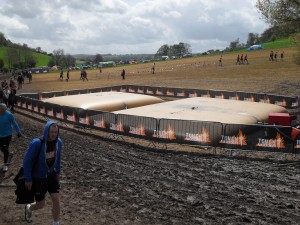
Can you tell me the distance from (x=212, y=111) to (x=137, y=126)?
4.44 metres

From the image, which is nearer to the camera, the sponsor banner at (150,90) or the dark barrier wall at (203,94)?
the dark barrier wall at (203,94)

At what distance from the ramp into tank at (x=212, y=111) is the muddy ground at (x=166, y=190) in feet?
12.0

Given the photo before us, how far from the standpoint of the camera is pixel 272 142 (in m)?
12.6

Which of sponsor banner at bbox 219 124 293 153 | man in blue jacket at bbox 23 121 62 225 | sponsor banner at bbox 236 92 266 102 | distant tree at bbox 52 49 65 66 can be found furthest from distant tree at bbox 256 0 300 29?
distant tree at bbox 52 49 65 66

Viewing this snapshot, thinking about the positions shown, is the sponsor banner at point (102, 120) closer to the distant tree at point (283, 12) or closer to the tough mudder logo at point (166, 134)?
the tough mudder logo at point (166, 134)

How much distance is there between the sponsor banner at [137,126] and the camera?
14.9m

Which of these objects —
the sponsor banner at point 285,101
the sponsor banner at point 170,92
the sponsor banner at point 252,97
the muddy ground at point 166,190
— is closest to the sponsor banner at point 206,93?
the sponsor banner at point 252,97

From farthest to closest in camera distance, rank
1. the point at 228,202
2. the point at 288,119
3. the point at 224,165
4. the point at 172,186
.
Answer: the point at 288,119 < the point at 224,165 < the point at 172,186 < the point at 228,202

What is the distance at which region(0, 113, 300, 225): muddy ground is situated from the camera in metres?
7.36

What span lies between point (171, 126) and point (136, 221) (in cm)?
762

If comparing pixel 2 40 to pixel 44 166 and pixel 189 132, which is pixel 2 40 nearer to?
pixel 189 132

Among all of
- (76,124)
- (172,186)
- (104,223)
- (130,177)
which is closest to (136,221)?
(104,223)

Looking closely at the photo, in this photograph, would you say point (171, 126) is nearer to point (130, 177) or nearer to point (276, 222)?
point (130, 177)

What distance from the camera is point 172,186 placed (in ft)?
30.3
